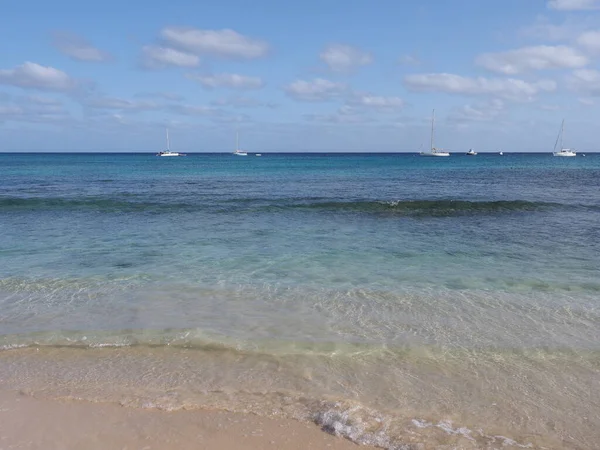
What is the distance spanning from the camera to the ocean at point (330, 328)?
5289mm

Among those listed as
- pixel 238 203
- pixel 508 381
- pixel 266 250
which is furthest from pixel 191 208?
pixel 508 381

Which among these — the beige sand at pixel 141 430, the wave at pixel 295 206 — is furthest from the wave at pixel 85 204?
the beige sand at pixel 141 430

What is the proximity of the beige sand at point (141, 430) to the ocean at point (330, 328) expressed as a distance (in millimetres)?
194

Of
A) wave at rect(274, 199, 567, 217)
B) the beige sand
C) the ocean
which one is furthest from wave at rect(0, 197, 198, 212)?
the beige sand

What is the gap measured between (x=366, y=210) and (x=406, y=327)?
15.4m

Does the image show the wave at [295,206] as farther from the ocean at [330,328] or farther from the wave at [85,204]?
the ocean at [330,328]

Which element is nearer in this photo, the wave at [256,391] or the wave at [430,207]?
the wave at [256,391]

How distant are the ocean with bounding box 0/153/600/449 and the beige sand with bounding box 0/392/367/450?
0.64 feet

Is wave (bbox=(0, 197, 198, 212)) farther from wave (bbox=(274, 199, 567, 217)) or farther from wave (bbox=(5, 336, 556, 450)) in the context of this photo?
wave (bbox=(5, 336, 556, 450))

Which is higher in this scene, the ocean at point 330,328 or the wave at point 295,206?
the wave at point 295,206

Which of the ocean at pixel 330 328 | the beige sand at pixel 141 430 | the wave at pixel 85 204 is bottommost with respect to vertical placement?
the beige sand at pixel 141 430

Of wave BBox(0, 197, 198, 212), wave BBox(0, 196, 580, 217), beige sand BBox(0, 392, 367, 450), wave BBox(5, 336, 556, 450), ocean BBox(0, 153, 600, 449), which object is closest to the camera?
beige sand BBox(0, 392, 367, 450)

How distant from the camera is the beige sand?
462 cm

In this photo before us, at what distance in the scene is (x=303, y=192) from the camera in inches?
1237
